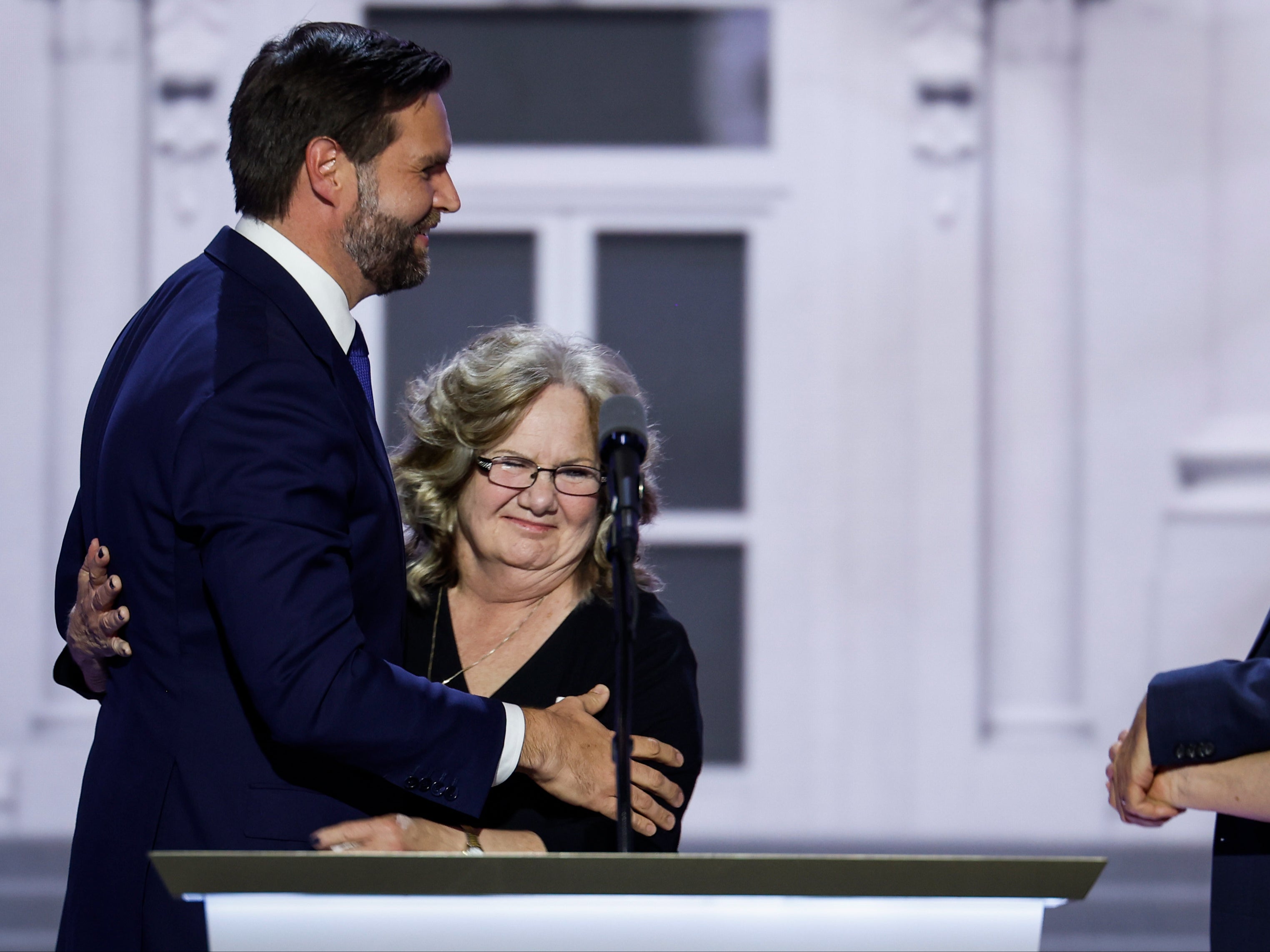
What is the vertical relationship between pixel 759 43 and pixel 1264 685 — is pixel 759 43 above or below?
above

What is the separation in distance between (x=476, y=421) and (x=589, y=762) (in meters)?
0.66

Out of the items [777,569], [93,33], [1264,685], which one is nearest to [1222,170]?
[777,569]

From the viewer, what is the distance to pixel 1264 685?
4.99 ft

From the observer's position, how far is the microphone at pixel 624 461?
1.35 m

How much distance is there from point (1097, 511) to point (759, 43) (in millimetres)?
1691

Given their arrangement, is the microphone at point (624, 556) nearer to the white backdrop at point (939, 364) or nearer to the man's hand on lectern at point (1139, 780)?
the man's hand on lectern at point (1139, 780)

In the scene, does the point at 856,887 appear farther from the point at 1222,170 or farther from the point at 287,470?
the point at 1222,170

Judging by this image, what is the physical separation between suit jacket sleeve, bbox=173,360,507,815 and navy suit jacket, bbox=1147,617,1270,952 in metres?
0.82

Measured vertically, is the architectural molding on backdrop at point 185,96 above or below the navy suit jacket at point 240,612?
above

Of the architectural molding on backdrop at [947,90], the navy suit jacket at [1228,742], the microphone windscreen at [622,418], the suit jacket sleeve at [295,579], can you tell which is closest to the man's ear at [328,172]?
the suit jacket sleeve at [295,579]

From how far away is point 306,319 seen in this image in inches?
58.9

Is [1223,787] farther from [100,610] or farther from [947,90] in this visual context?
[947,90]

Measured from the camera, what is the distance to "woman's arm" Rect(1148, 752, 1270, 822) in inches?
59.9

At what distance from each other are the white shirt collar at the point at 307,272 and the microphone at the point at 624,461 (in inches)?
13.9
